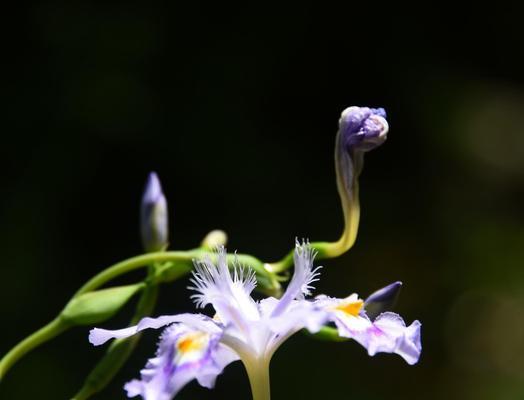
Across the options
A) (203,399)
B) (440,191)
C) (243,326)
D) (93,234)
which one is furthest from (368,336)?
(440,191)

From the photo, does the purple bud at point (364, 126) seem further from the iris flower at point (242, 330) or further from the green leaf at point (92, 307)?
the green leaf at point (92, 307)

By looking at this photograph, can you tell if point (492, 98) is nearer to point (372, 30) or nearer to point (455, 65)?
point (455, 65)

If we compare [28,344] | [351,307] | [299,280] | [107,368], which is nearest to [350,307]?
[351,307]

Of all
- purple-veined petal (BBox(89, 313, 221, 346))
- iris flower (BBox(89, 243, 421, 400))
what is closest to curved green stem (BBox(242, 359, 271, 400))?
iris flower (BBox(89, 243, 421, 400))

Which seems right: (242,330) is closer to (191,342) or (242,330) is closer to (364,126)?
(191,342)

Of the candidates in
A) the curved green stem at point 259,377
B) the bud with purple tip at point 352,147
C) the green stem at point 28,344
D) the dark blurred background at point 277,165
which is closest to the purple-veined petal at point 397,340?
the curved green stem at point 259,377
